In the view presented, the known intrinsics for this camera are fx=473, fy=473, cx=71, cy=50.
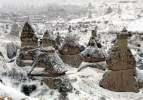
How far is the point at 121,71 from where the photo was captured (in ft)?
93.1

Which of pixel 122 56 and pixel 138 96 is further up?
pixel 122 56

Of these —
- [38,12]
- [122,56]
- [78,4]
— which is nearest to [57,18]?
[38,12]

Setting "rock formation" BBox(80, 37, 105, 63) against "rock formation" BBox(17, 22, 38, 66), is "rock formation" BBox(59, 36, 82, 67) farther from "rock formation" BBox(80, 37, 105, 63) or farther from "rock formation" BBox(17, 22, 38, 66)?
"rock formation" BBox(17, 22, 38, 66)

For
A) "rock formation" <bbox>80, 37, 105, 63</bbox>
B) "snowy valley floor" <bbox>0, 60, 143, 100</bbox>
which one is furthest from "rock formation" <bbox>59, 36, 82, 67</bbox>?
"snowy valley floor" <bbox>0, 60, 143, 100</bbox>

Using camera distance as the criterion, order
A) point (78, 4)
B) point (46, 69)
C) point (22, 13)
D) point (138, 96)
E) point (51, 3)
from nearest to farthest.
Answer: point (46, 69) → point (138, 96) → point (22, 13) → point (51, 3) → point (78, 4)

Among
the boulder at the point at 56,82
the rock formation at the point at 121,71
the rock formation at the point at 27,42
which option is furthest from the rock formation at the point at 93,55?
the boulder at the point at 56,82

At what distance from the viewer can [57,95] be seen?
69.1ft

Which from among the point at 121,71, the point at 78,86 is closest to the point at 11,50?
the point at 121,71

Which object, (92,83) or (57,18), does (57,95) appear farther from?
(57,18)

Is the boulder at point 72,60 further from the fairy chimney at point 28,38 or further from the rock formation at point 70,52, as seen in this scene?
the fairy chimney at point 28,38

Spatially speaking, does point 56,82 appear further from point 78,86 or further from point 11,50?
point 11,50

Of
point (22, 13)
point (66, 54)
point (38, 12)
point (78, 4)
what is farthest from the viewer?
point (78, 4)

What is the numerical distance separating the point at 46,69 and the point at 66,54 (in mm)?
10690

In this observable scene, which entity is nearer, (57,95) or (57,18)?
(57,95)
